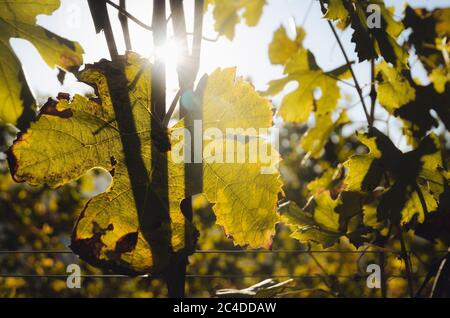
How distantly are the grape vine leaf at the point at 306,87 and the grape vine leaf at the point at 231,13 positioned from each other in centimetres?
33

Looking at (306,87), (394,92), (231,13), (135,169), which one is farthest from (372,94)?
(135,169)

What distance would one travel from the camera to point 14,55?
957 mm

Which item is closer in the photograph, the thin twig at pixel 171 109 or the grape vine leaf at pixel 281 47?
the thin twig at pixel 171 109

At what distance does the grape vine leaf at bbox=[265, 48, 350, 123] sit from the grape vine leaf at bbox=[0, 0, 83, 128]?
112cm

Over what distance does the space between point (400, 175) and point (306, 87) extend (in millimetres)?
738

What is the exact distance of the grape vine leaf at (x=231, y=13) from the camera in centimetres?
201

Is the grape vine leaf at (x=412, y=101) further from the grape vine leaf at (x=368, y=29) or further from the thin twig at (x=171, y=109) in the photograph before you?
the thin twig at (x=171, y=109)

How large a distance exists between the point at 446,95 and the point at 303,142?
69cm

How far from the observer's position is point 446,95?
1650 millimetres

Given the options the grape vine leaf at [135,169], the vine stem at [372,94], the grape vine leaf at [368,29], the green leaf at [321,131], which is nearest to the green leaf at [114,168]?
the grape vine leaf at [135,169]

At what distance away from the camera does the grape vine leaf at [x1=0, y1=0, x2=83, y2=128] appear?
2.95 ft

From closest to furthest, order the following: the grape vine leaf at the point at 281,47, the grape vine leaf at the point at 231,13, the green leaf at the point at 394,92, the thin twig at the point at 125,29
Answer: the thin twig at the point at 125,29 → the green leaf at the point at 394,92 → the grape vine leaf at the point at 231,13 → the grape vine leaf at the point at 281,47
